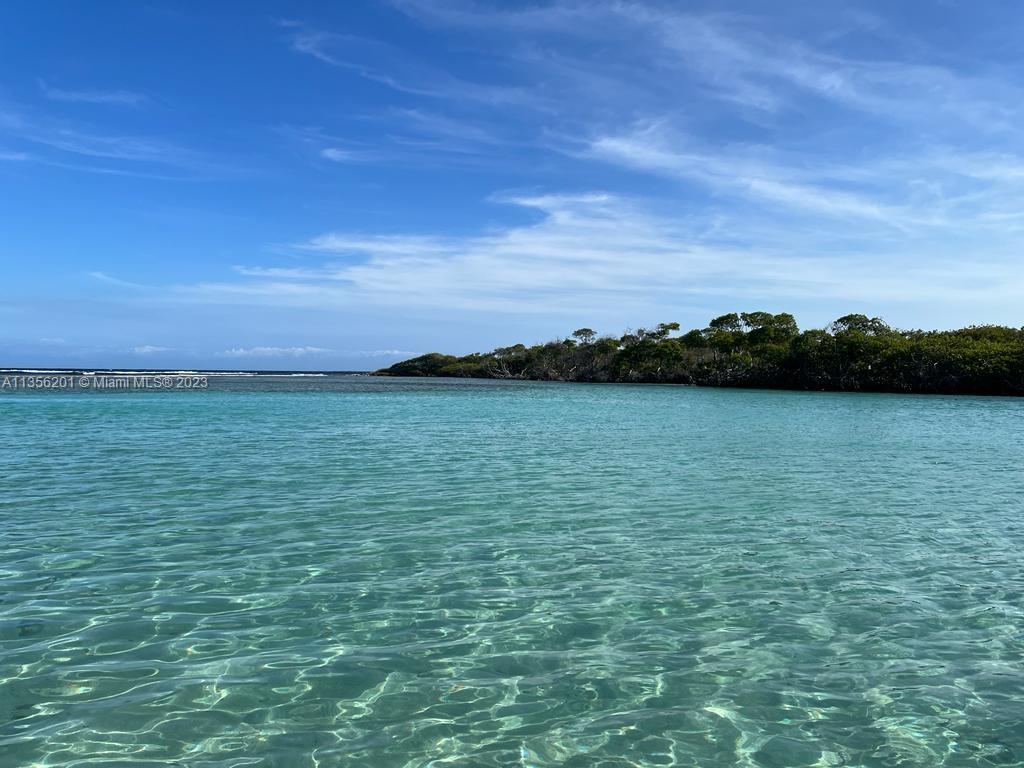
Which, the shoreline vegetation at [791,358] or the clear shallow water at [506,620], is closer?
the clear shallow water at [506,620]

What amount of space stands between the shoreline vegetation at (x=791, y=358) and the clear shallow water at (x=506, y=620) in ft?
207

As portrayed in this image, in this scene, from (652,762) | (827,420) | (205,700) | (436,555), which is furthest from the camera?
(827,420)

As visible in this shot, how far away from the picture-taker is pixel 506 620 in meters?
5.99

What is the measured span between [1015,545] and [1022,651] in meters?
4.02

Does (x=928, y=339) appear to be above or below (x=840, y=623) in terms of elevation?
above

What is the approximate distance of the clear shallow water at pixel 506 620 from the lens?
13.6 feet

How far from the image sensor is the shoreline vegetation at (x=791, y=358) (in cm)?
6706

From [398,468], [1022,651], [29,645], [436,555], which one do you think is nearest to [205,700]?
[29,645]

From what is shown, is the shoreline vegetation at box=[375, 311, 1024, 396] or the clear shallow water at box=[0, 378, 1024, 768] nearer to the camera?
the clear shallow water at box=[0, 378, 1024, 768]

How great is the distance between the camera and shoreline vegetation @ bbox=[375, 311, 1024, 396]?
67.1 m

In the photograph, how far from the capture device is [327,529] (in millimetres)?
9133

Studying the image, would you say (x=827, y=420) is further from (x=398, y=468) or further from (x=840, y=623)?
(x=840, y=623)

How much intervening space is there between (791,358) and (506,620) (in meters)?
82.4

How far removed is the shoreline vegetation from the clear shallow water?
207 ft
